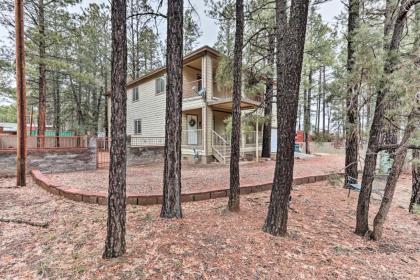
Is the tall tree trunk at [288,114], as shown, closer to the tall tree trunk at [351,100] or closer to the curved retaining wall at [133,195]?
the tall tree trunk at [351,100]

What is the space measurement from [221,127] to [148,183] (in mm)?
7911

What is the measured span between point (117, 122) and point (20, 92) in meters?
5.43

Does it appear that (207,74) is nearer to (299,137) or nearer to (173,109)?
(173,109)

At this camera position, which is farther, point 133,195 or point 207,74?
point 207,74

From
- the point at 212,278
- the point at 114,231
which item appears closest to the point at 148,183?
the point at 114,231

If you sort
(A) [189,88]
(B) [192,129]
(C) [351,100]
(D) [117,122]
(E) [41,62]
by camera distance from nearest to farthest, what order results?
(D) [117,122], (C) [351,100], (E) [41,62], (A) [189,88], (B) [192,129]

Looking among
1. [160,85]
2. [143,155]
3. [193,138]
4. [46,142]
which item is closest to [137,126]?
[160,85]

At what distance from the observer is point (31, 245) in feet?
9.48

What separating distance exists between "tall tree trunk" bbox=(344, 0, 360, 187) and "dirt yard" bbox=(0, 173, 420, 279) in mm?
1341

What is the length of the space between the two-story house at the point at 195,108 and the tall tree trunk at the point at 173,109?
568cm

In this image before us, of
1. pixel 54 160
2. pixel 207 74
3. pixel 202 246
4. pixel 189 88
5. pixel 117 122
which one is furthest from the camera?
pixel 189 88

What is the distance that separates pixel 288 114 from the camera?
3.16m

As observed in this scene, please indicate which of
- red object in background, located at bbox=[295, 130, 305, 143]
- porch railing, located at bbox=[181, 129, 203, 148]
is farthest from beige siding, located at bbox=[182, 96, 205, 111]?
red object in background, located at bbox=[295, 130, 305, 143]

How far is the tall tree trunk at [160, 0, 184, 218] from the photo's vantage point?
11.2 feet
